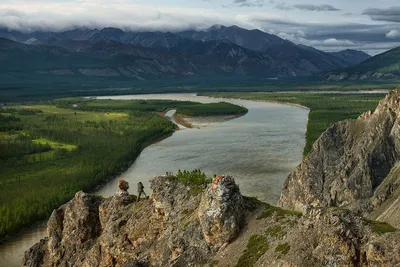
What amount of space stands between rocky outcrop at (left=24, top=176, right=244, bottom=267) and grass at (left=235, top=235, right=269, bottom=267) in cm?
270

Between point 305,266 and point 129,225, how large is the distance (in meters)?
21.2

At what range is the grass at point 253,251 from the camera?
121 feet

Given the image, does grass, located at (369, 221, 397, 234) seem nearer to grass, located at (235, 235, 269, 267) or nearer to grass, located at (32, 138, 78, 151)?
grass, located at (235, 235, 269, 267)

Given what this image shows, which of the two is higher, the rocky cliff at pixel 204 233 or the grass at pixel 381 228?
the grass at pixel 381 228

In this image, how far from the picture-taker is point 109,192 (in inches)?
4572

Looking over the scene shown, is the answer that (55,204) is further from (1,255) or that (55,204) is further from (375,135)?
(375,135)

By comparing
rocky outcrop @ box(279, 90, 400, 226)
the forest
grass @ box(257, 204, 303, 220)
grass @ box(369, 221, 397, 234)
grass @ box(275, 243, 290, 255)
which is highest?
grass @ box(369, 221, 397, 234)

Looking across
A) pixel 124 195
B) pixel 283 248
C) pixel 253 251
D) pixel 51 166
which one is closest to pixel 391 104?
pixel 124 195

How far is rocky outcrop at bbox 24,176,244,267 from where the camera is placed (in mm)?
41312

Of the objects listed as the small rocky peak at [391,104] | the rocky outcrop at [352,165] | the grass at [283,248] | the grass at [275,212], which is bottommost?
the rocky outcrop at [352,165]

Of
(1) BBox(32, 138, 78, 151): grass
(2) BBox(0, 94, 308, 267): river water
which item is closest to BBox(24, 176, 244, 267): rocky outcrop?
(2) BBox(0, 94, 308, 267): river water

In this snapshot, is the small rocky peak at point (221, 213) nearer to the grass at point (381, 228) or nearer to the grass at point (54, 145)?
the grass at point (381, 228)

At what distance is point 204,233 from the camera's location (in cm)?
4156

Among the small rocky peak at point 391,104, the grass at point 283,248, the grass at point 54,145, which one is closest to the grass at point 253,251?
the grass at point 283,248
